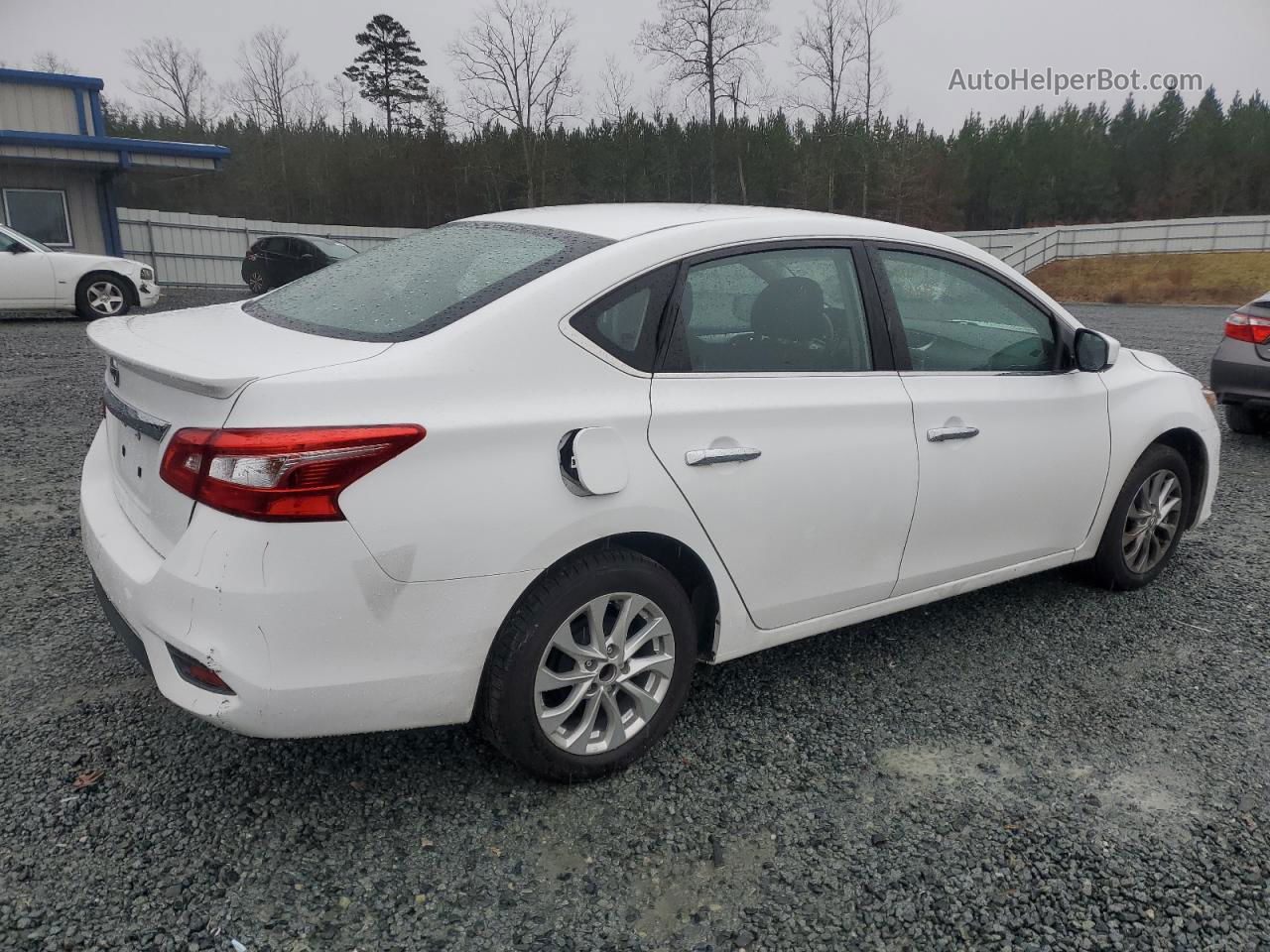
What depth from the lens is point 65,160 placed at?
18.5 m

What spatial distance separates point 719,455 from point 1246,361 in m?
6.55

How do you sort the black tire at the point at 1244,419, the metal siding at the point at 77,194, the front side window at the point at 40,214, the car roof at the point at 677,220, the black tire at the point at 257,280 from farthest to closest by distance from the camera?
1. the black tire at the point at 257,280
2. the metal siding at the point at 77,194
3. the front side window at the point at 40,214
4. the black tire at the point at 1244,419
5. the car roof at the point at 677,220

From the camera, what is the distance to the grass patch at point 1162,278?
29219 millimetres

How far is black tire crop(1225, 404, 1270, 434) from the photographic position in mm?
8188

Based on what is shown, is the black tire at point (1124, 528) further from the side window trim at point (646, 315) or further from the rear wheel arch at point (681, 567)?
the side window trim at point (646, 315)

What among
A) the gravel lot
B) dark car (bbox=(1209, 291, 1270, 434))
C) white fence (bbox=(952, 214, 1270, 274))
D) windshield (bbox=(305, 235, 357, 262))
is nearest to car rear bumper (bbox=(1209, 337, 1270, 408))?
dark car (bbox=(1209, 291, 1270, 434))

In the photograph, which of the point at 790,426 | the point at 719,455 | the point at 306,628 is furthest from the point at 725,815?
the point at 306,628

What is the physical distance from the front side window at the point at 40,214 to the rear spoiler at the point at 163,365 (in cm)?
1988

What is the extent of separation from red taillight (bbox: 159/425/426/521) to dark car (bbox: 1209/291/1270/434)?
7279 mm

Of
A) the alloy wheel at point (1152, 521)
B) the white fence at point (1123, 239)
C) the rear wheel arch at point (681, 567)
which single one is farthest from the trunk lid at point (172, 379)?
the white fence at point (1123, 239)

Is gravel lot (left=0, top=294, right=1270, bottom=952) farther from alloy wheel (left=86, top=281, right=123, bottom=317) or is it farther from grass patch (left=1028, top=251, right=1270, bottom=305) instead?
grass patch (left=1028, top=251, right=1270, bottom=305)

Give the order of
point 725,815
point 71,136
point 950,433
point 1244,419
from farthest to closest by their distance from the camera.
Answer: point 71,136, point 1244,419, point 950,433, point 725,815

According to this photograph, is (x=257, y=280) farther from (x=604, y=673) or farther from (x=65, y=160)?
(x=604, y=673)

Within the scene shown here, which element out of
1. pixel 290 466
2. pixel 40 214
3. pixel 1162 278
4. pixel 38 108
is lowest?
pixel 1162 278
